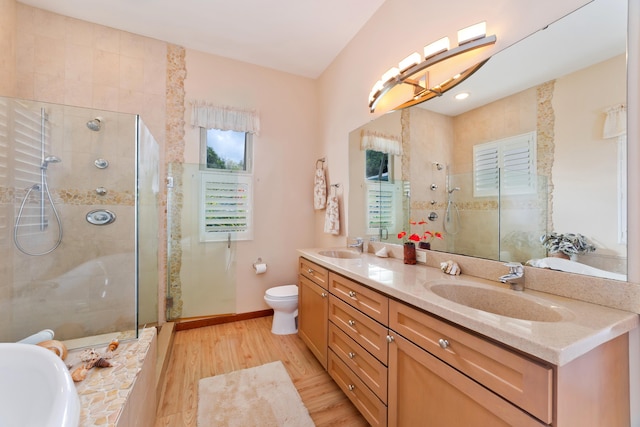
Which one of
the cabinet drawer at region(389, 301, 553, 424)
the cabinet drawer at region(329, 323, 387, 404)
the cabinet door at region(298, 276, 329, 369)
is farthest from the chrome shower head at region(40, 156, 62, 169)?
the cabinet drawer at region(389, 301, 553, 424)

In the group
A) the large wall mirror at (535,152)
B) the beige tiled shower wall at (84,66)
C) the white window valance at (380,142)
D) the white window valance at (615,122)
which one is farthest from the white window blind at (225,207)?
the white window valance at (615,122)

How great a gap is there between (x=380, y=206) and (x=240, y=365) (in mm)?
1756

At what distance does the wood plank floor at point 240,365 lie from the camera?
152 centimetres

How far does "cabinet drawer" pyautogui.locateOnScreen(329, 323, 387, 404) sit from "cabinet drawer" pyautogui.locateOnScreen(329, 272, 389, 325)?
0.73ft

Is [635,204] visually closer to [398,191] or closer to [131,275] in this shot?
[398,191]

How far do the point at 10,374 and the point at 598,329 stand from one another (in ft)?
6.74

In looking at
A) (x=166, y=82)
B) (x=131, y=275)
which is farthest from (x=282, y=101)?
(x=131, y=275)

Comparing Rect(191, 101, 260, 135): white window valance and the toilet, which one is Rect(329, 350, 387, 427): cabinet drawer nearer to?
the toilet

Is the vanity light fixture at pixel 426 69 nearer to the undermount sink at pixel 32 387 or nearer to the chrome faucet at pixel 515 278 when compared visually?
the chrome faucet at pixel 515 278

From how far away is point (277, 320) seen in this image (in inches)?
101

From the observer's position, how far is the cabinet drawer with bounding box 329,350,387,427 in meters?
1.26

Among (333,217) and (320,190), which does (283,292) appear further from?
(320,190)

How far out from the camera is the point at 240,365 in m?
2.00

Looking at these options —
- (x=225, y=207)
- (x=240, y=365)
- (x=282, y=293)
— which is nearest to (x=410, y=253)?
(x=282, y=293)
